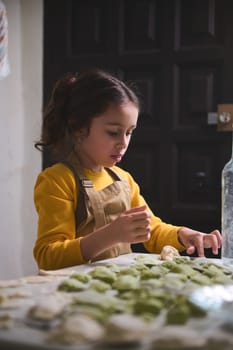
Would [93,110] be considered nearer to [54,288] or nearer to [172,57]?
[54,288]

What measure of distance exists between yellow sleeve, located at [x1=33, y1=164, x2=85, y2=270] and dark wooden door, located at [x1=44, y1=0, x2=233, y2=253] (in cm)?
89

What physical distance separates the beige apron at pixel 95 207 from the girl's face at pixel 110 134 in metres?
0.06

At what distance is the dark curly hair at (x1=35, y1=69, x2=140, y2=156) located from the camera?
4.11ft

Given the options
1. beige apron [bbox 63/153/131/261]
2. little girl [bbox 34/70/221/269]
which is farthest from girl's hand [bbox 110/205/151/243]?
beige apron [bbox 63/153/131/261]

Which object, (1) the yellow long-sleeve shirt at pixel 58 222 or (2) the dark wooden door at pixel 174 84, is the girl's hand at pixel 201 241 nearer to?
(1) the yellow long-sleeve shirt at pixel 58 222

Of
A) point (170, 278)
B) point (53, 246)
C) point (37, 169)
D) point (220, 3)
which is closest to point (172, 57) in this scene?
point (220, 3)

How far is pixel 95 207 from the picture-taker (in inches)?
45.9

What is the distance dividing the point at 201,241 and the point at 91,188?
294 millimetres

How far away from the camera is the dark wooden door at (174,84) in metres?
1.95

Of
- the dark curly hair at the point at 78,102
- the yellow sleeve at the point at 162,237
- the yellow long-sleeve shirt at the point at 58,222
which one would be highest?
the dark curly hair at the point at 78,102

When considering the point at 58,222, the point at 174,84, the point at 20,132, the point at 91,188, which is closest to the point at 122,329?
the point at 58,222

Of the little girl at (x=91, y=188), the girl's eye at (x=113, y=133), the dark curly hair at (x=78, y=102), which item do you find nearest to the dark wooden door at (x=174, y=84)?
the little girl at (x=91, y=188)

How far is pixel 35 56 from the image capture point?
2.26 metres

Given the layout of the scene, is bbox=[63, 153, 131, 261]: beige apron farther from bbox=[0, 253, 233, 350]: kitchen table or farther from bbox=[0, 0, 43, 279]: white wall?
bbox=[0, 0, 43, 279]: white wall
